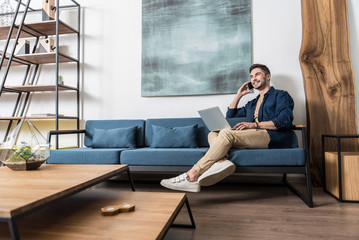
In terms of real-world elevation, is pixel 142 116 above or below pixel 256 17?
below

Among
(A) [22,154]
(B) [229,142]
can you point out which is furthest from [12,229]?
(B) [229,142]

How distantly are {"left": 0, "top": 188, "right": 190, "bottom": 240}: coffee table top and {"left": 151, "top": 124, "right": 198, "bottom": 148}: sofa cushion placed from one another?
1.14 meters

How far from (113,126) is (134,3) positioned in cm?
166

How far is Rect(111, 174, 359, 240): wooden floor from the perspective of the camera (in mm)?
1403

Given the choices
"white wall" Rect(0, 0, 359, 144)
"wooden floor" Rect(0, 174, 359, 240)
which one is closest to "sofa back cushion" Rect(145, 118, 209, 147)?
"white wall" Rect(0, 0, 359, 144)

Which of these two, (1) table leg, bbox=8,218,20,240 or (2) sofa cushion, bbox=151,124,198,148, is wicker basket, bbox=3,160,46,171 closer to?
(1) table leg, bbox=8,218,20,240

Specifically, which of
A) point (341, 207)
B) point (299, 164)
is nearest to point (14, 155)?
point (299, 164)

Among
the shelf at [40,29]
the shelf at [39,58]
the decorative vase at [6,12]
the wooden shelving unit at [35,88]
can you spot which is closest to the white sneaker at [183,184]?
the wooden shelving unit at [35,88]

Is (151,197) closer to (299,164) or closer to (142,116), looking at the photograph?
(299,164)

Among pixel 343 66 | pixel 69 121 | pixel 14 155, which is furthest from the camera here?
pixel 69 121

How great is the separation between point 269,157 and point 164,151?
34.7 inches

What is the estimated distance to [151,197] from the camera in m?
1.41

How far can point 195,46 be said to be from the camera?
10.1 ft

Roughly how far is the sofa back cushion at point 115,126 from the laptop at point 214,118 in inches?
37.0
